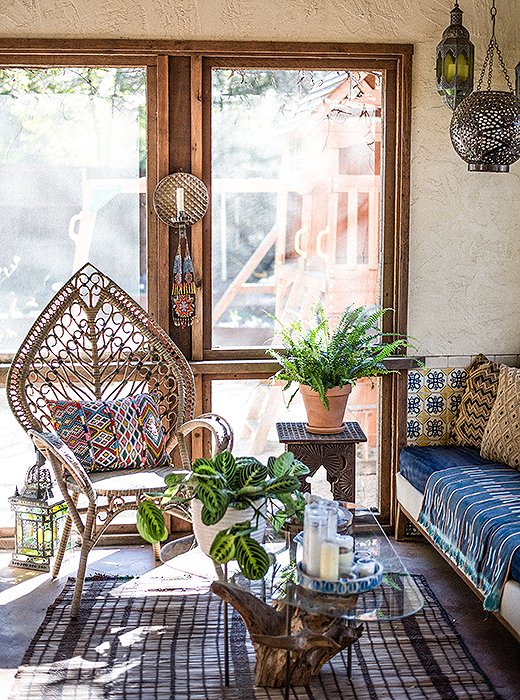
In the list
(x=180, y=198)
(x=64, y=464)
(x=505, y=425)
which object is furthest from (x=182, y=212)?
(x=505, y=425)

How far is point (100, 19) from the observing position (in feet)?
14.5

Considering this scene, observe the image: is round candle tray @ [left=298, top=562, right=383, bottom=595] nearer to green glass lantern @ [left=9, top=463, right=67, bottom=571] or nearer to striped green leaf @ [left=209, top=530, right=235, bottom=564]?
striped green leaf @ [left=209, top=530, right=235, bottom=564]

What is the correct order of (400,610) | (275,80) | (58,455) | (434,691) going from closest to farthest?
(400,610), (434,691), (58,455), (275,80)

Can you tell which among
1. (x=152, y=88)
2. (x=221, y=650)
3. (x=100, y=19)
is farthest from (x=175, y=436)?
(x=100, y=19)

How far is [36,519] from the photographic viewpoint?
4293 millimetres

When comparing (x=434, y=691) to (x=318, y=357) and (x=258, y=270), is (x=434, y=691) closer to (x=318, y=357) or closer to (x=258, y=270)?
(x=318, y=357)

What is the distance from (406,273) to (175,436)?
1.33 metres

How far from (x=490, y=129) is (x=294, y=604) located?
6.17 feet

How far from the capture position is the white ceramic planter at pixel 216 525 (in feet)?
10.1

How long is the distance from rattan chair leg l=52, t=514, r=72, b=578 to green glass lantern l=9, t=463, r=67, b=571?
4.5 inches

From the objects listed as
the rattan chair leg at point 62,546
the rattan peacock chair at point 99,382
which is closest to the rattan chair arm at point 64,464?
the rattan peacock chair at point 99,382

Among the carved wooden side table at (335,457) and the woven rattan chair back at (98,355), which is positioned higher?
the woven rattan chair back at (98,355)

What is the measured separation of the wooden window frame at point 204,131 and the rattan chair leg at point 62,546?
0.88m

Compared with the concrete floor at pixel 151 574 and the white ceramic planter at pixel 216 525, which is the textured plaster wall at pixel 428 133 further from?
the white ceramic planter at pixel 216 525
